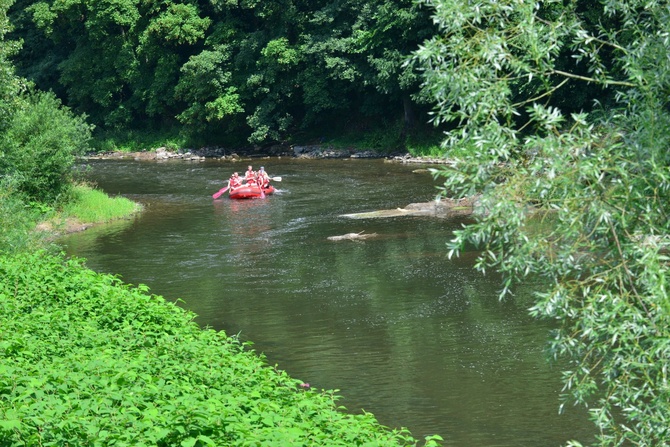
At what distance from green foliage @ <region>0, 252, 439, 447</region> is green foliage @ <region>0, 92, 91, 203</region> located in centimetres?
1415

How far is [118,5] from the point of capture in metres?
58.7

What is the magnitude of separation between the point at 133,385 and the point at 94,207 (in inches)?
926

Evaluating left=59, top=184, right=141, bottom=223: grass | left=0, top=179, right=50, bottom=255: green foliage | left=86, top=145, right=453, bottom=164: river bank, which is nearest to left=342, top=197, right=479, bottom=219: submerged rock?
left=59, top=184, right=141, bottom=223: grass

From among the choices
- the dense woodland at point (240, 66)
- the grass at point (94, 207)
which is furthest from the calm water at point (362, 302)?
the dense woodland at point (240, 66)

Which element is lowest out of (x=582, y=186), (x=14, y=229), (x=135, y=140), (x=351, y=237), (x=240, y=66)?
(x=351, y=237)

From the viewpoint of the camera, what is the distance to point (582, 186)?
8.02 metres

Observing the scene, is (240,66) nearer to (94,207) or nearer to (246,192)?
(246,192)

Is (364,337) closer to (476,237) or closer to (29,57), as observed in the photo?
(476,237)

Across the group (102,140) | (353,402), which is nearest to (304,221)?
(353,402)

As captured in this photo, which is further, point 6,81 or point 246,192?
point 246,192

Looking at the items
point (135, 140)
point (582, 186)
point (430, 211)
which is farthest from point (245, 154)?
point (582, 186)

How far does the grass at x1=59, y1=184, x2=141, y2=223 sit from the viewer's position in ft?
106

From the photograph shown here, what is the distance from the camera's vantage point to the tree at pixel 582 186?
776 cm

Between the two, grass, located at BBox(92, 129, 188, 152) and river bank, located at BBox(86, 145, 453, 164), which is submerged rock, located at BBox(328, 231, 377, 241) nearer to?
river bank, located at BBox(86, 145, 453, 164)
